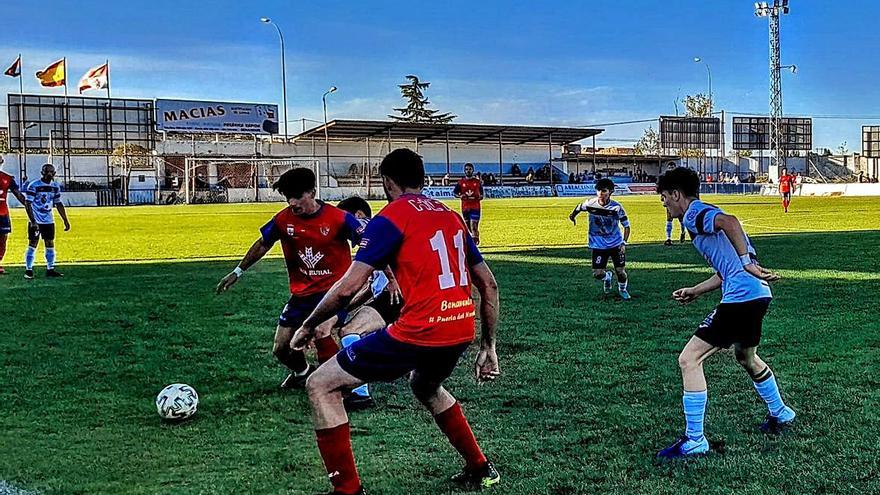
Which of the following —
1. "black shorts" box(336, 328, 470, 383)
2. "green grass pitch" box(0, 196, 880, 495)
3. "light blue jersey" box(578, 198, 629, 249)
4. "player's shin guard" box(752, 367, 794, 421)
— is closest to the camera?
"black shorts" box(336, 328, 470, 383)

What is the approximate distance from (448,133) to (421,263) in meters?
76.0

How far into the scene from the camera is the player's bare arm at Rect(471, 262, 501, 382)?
4.66 metres

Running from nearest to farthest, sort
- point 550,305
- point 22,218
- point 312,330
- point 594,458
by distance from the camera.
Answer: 1. point 312,330
2. point 594,458
3. point 550,305
4. point 22,218

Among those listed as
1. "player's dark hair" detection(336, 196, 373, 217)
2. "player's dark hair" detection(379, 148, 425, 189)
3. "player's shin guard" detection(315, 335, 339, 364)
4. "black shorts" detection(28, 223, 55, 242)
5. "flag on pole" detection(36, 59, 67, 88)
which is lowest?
"player's shin guard" detection(315, 335, 339, 364)

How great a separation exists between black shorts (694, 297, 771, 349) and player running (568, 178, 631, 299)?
6.38m

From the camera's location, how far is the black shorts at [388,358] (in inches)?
171

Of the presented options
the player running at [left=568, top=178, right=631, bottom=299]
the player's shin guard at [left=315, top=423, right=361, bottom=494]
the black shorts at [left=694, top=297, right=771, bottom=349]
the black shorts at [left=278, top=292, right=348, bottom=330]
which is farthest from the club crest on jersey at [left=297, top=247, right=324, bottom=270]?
the player running at [left=568, top=178, right=631, bottom=299]

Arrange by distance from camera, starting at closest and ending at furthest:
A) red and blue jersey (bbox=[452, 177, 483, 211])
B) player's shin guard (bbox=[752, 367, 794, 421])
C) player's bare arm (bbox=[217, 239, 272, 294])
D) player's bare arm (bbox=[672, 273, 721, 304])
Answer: player's shin guard (bbox=[752, 367, 794, 421]) < player's bare arm (bbox=[672, 273, 721, 304]) < player's bare arm (bbox=[217, 239, 272, 294]) < red and blue jersey (bbox=[452, 177, 483, 211])

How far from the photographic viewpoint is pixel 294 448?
559 centimetres

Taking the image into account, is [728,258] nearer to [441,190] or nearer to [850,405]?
[850,405]

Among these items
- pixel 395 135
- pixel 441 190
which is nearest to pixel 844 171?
pixel 395 135

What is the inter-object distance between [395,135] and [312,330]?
74.7 m

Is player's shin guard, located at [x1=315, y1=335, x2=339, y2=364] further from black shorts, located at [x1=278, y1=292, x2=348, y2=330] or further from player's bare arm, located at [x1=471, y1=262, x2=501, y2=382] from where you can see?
player's bare arm, located at [x1=471, y1=262, x2=501, y2=382]

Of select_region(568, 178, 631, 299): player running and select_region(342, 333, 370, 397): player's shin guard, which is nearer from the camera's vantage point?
select_region(342, 333, 370, 397): player's shin guard
